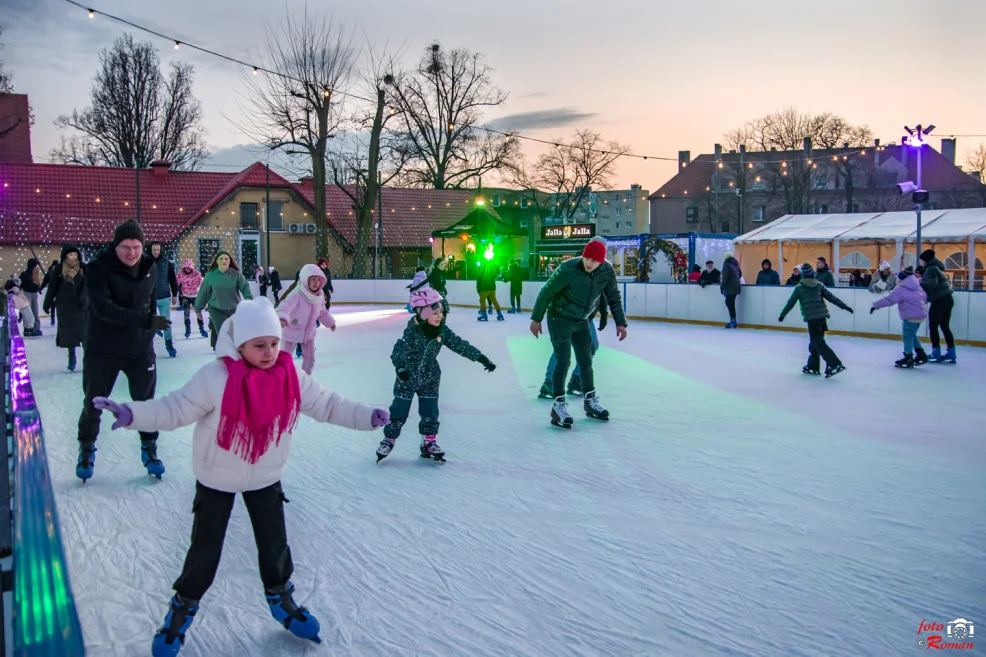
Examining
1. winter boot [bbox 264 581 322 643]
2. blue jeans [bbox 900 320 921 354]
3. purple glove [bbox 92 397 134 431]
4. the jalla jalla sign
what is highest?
the jalla jalla sign

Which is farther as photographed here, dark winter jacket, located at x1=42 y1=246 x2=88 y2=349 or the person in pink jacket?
the person in pink jacket

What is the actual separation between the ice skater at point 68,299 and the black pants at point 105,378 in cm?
477

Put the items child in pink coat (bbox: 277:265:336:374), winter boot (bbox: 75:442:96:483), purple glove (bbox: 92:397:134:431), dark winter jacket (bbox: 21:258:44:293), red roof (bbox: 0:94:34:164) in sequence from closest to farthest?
1. purple glove (bbox: 92:397:134:431)
2. winter boot (bbox: 75:442:96:483)
3. child in pink coat (bbox: 277:265:336:374)
4. dark winter jacket (bbox: 21:258:44:293)
5. red roof (bbox: 0:94:34:164)

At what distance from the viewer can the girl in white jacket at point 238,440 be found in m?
2.28

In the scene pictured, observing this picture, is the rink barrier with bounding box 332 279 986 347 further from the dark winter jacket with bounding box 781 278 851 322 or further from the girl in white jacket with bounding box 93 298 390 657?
the girl in white jacket with bounding box 93 298 390 657

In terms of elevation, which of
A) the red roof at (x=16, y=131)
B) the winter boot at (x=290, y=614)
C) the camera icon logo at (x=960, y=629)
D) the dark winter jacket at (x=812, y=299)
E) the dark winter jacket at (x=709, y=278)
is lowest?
the camera icon logo at (x=960, y=629)

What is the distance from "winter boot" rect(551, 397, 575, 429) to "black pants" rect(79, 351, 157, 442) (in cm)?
277

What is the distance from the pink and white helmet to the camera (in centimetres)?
454

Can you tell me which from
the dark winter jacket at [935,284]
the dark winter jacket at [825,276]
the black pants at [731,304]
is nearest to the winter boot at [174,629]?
the dark winter jacket at [935,284]

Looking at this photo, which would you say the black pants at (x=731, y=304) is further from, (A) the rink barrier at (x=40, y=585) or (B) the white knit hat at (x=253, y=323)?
(A) the rink barrier at (x=40, y=585)

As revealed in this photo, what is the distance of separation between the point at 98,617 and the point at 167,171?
104 ft

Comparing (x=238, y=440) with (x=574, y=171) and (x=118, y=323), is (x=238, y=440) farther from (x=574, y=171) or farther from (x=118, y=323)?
(x=574, y=171)

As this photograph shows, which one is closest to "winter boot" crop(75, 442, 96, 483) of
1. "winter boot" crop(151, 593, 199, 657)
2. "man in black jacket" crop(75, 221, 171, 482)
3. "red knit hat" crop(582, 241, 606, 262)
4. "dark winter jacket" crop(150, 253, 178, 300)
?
"man in black jacket" crop(75, 221, 171, 482)

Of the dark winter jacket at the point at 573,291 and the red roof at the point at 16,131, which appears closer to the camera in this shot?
Result: the dark winter jacket at the point at 573,291
